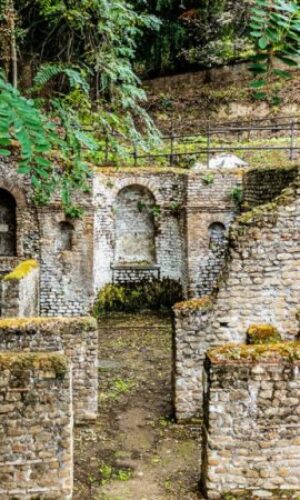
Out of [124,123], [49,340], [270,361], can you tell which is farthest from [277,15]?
[124,123]

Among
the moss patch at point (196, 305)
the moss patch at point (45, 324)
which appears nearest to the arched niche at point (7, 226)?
the moss patch at point (45, 324)

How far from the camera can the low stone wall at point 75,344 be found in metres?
7.55

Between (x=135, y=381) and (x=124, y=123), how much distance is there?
575 cm

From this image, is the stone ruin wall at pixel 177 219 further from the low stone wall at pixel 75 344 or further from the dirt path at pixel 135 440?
the low stone wall at pixel 75 344

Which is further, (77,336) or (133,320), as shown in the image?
(133,320)

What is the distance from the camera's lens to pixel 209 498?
18.9 ft

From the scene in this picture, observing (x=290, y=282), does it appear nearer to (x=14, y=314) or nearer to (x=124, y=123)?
(x=14, y=314)

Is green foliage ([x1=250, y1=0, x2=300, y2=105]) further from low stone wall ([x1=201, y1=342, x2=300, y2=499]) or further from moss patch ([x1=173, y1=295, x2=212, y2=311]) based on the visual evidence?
moss patch ([x1=173, y1=295, x2=212, y2=311])

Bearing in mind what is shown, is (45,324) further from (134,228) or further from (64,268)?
(134,228)

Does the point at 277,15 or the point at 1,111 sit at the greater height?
the point at 277,15

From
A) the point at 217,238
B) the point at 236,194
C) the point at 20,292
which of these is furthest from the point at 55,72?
the point at 217,238

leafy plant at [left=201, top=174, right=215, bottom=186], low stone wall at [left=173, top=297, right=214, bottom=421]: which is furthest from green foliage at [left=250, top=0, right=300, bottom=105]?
leafy plant at [left=201, top=174, right=215, bottom=186]

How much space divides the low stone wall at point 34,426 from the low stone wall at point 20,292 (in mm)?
5199

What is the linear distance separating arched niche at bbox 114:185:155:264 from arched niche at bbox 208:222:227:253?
192 cm
